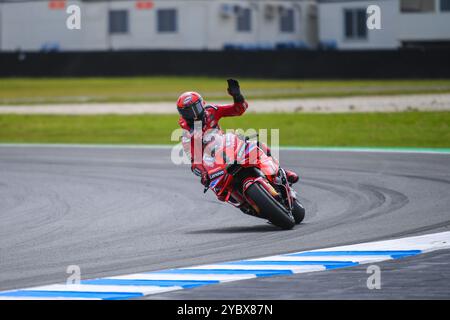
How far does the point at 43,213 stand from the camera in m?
12.0

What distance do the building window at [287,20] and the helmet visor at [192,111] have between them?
151 ft

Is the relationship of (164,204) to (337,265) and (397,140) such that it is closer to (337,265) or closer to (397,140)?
(337,265)

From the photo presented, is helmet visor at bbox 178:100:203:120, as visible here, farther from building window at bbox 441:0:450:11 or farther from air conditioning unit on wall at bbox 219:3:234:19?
air conditioning unit on wall at bbox 219:3:234:19

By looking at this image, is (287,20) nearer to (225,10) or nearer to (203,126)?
(225,10)

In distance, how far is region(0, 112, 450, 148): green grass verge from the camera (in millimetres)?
22359

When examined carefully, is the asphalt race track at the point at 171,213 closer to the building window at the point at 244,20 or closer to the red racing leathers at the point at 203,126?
the red racing leathers at the point at 203,126

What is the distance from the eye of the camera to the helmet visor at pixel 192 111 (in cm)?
1042

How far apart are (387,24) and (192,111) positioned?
131 feet

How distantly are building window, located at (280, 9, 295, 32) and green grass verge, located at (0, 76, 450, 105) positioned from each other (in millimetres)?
12870

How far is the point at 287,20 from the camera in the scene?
5616 centimetres

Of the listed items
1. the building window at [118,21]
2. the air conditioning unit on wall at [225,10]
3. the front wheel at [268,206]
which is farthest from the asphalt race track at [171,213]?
the building window at [118,21]

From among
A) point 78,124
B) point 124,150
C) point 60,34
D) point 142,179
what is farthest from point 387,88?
point 60,34

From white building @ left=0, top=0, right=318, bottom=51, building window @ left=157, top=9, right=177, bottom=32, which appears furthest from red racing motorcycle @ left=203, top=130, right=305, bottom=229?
building window @ left=157, top=9, right=177, bottom=32

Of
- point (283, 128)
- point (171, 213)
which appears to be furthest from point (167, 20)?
point (171, 213)
